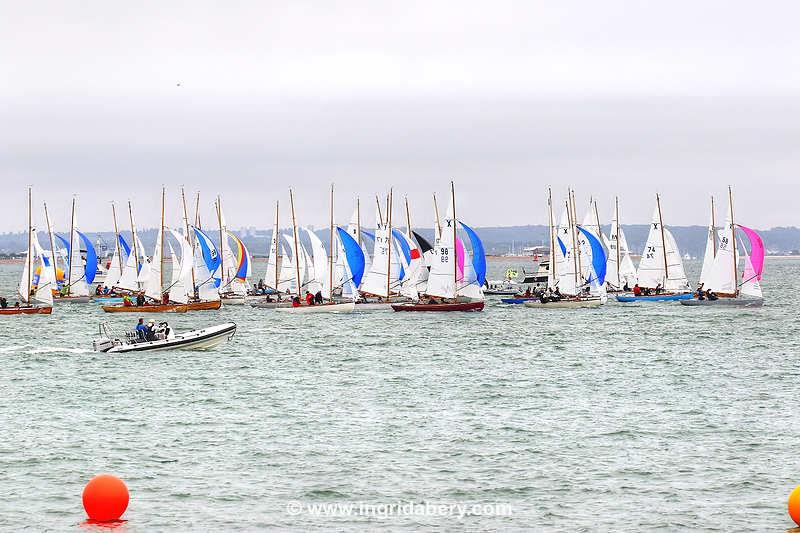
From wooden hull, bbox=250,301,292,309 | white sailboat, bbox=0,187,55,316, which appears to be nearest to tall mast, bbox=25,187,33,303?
white sailboat, bbox=0,187,55,316

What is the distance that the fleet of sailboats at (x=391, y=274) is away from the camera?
92875 millimetres

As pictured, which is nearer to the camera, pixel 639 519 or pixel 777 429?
pixel 639 519

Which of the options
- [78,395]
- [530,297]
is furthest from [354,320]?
[78,395]

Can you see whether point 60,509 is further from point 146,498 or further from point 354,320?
point 354,320

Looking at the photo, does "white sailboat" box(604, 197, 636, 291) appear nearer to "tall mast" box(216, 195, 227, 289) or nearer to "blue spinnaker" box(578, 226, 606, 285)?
"blue spinnaker" box(578, 226, 606, 285)

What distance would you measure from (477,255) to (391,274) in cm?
1029

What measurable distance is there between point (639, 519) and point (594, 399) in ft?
60.1

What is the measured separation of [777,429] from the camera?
126 feet

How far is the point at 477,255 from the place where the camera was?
305 ft

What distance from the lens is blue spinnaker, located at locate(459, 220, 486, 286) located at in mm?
91312

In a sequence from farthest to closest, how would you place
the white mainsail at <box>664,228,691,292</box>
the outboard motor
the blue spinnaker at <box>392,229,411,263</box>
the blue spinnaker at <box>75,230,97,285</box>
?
the blue spinnaker at <box>75,230,97,285</box>, the white mainsail at <box>664,228,691,292</box>, the blue spinnaker at <box>392,229,411,263</box>, the outboard motor

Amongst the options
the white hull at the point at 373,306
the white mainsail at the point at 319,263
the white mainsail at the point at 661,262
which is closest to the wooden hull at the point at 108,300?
the white mainsail at the point at 319,263

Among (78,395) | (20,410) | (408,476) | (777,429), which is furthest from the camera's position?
(78,395)
